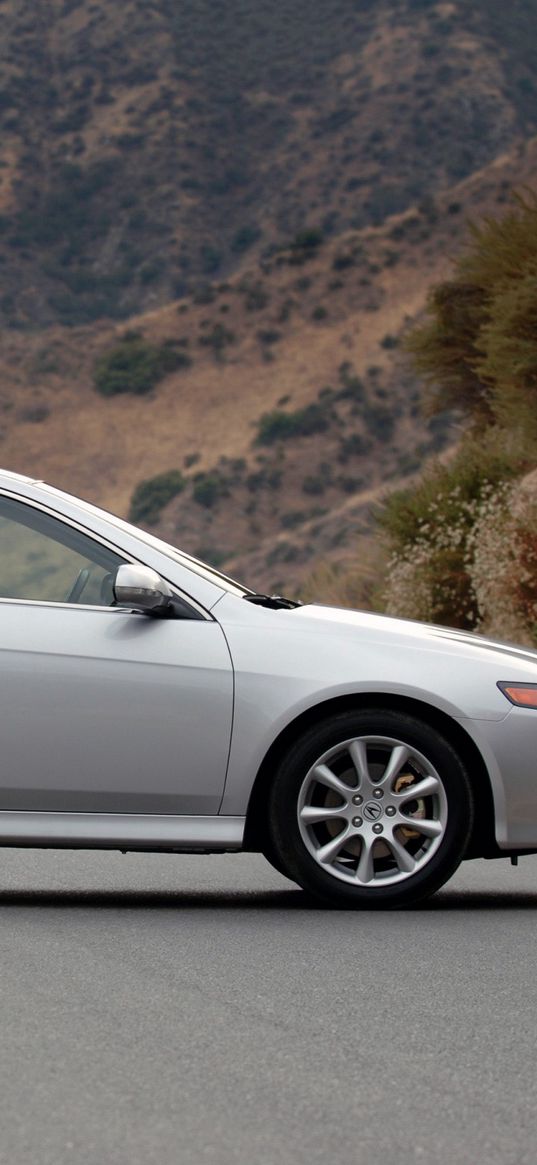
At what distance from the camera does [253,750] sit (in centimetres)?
761

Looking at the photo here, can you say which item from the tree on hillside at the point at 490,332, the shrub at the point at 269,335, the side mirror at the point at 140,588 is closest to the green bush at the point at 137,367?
the shrub at the point at 269,335

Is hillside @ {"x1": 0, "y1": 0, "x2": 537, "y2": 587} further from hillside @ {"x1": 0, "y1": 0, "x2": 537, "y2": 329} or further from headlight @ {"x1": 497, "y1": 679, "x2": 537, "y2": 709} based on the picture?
headlight @ {"x1": 497, "y1": 679, "x2": 537, "y2": 709}

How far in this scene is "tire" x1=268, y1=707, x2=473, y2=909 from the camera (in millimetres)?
7559

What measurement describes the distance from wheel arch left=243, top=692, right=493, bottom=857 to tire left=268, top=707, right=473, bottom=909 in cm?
8

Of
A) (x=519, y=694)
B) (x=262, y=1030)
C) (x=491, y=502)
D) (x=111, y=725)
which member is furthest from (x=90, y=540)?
(x=491, y=502)

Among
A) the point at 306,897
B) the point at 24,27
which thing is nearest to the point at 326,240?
the point at 24,27

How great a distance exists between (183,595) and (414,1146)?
376cm

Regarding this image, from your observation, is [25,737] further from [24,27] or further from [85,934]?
[24,27]

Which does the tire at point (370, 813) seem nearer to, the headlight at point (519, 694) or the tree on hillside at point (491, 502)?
the headlight at point (519, 694)

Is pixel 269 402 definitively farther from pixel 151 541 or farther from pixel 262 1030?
pixel 262 1030

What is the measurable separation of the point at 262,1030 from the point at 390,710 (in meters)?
2.44

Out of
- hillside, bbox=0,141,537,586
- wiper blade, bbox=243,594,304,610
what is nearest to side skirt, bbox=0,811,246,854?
wiper blade, bbox=243,594,304,610

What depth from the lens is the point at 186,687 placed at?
7.61 meters

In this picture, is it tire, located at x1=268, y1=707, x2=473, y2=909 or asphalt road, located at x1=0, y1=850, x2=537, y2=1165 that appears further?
tire, located at x1=268, y1=707, x2=473, y2=909
